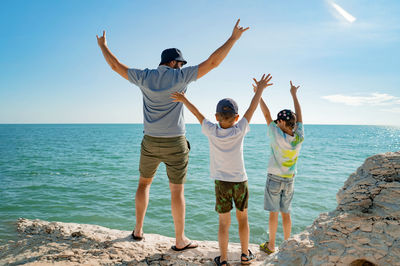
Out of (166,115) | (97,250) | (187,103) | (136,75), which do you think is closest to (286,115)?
(187,103)

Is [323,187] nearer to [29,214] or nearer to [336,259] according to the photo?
[336,259]

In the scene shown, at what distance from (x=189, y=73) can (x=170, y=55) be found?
0.42 meters

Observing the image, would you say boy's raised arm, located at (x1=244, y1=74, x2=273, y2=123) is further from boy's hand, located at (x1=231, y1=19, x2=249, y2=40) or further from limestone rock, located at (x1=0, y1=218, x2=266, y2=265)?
limestone rock, located at (x1=0, y1=218, x2=266, y2=265)

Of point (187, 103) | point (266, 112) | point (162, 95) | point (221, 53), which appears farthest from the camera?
point (266, 112)

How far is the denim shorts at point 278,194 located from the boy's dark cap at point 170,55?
1.89m

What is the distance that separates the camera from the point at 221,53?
2.66 meters

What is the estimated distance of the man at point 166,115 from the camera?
9.46 ft

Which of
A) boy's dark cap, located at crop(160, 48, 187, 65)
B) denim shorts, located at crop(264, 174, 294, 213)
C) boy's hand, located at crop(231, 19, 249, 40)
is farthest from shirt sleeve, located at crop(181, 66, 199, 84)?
denim shorts, located at crop(264, 174, 294, 213)

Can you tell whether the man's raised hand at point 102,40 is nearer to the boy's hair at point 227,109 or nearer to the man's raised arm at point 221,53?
the man's raised arm at point 221,53

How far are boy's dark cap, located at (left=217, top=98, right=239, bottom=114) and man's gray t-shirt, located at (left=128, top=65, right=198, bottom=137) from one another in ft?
1.39

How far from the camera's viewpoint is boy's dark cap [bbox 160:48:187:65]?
3.02m

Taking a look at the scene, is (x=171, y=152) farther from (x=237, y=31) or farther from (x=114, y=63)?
(x=237, y=31)

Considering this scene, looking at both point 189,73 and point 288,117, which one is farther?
point 288,117

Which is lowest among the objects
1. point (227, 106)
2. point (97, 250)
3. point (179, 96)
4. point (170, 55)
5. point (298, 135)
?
point (97, 250)
